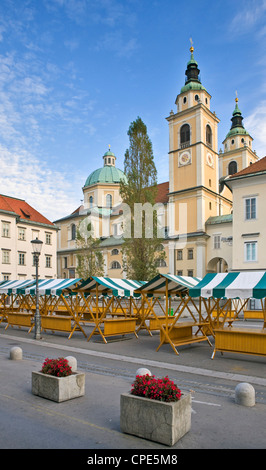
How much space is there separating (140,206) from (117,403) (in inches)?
1208

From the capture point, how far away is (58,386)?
25.1ft

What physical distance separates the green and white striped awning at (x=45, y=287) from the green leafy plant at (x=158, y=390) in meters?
13.3

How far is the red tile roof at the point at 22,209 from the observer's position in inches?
2113

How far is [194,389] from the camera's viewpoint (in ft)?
29.8

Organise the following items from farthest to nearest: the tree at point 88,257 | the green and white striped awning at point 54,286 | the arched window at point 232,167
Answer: the arched window at point 232,167 < the tree at point 88,257 < the green and white striped awning at point 54,286

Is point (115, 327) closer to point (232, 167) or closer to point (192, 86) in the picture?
point (192, 86)

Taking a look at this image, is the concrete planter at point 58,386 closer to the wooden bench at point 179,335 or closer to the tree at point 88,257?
the wooden bench at point 179,335

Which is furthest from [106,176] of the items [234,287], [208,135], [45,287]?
[234,287]

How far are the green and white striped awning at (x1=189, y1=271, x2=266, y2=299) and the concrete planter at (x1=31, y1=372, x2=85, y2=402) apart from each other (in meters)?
6.00

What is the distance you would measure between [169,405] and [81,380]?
3.11m

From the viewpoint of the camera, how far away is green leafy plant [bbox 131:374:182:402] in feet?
19.4

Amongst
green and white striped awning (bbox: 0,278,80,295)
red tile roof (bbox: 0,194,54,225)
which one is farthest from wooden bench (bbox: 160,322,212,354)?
red tile roof (bbox: 0,194,54,225)

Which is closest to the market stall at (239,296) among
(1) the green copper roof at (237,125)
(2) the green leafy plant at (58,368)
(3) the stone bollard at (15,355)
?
(2) the green leafy plant at (58,368)
